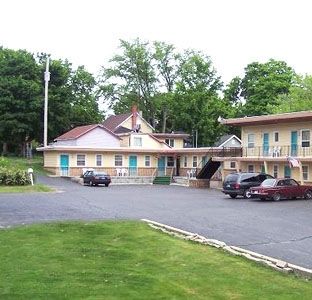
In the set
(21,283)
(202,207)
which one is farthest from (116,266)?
(202,207)

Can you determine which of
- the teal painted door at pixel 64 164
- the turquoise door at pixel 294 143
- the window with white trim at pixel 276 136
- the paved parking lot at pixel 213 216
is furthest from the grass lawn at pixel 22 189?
the window with white trim at pixel 276 136

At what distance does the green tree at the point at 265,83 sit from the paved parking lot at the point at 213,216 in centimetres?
4492

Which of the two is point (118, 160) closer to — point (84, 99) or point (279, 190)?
point (84, 99)

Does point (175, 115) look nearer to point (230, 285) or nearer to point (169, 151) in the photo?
point (169, 151)

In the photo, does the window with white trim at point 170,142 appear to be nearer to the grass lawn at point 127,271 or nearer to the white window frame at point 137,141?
the white window frame at point 137,141

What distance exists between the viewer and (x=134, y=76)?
7806 centimetres

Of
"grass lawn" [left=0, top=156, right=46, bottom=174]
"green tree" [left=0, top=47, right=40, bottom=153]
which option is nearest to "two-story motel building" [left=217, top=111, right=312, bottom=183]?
"grass lawn" [left=0, top=156, right=46, bottom=174]

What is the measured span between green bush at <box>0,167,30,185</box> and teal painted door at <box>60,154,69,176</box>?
14.3m

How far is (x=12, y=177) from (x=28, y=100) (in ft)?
83.6

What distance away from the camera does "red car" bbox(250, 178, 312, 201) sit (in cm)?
3159

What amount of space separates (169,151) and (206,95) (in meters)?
19.7

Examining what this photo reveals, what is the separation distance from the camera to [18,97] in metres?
61.3

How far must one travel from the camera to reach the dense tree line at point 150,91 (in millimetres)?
63156

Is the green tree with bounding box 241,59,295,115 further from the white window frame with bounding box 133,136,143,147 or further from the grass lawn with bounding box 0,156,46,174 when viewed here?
the grass lawn with bounding box 0,156,46,174
